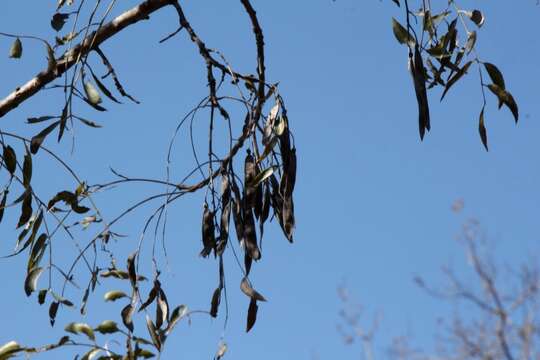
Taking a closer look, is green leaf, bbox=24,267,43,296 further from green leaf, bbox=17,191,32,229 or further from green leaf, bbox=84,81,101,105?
green leaf, bbox=84,81,101,105

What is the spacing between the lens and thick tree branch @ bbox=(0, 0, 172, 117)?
1.84 meters

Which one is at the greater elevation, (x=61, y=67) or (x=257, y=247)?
(x=61, y=67)

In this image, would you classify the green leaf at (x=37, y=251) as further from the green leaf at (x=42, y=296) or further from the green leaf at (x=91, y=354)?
the green leaf at (x=91, y=354)

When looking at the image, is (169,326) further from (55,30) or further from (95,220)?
(55,30)

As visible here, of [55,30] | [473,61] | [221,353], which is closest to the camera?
[221,353]

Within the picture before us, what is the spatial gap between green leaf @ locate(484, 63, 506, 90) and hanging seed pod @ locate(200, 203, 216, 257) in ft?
1.89

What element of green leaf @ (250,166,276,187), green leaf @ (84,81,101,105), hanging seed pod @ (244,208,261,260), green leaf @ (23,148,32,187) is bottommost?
hanging seed pod @ (244,208,261,260)

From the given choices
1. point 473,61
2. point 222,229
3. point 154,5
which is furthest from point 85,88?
point 473,61

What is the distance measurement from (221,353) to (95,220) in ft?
1.73

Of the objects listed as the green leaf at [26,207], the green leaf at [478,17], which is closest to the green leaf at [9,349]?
the green leaf at [26,207]

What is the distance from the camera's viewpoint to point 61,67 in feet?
6.31

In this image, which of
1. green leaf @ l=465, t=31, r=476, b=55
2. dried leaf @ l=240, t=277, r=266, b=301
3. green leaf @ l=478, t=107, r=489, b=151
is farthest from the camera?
green leaf @ l=465, t=31, r=476, b=55

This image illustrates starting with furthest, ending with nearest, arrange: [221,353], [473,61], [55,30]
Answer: [55,30]
[473,61]
[221,353]

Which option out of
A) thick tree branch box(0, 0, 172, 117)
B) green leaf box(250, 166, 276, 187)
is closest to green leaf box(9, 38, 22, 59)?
thick tree branch box(0, 0, 172, 117)
